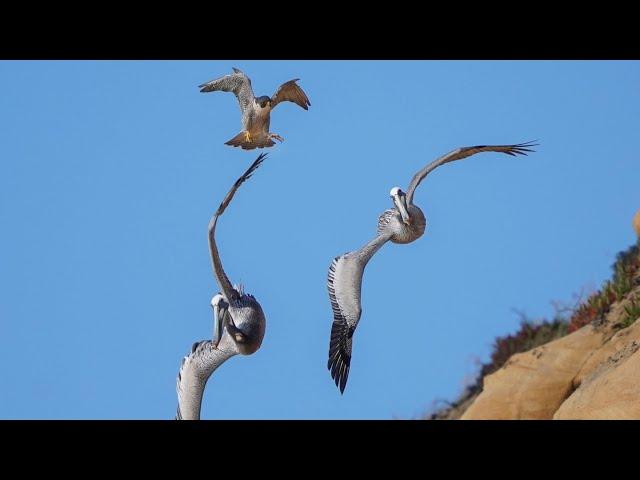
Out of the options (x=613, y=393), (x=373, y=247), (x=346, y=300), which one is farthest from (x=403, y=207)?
(x=613, y=393)

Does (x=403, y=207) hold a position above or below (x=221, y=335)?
above

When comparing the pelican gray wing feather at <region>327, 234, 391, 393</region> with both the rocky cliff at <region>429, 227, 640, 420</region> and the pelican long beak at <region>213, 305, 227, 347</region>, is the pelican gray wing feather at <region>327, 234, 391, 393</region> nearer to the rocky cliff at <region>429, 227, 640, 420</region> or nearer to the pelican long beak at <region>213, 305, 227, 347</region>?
the pelican long beak at <region>213, 305, 227, 347</region>

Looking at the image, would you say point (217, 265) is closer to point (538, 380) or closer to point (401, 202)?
point (401, 202)

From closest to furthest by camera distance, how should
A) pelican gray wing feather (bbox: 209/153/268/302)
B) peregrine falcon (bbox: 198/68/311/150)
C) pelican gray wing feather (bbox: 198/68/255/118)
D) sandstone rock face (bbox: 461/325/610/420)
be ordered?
1. pelican gray wing feather (bbox: 209/153/268/302)
2. peregrine falcon (bbox: 198/68/311/150)
3. pelican gray wing feather (bbox: 198/68/255/118)
4. sandstone rock face (bbox: 461/325/610/420)

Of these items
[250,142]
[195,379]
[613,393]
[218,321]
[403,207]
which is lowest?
[613,393]

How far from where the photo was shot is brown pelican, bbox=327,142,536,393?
21547mm

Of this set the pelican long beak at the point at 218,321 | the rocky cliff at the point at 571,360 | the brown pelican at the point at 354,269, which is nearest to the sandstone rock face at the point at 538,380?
the rocky cliff at the point at 571,360

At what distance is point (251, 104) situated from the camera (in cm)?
2295

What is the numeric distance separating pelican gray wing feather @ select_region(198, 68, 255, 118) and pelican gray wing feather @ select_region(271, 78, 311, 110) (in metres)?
0.34

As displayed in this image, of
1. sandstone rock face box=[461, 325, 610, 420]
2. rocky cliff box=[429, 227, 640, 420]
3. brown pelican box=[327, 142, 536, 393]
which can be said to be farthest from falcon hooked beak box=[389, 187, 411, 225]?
sandstone rock face box=[461, 325, 610, 420]

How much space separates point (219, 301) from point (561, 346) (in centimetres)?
1055

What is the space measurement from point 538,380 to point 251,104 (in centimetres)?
826
